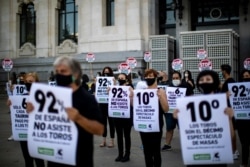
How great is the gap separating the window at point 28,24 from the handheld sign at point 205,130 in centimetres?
2686

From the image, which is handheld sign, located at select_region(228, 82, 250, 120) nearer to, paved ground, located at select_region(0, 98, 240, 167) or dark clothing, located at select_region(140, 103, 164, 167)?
paved ground, located at select_region(0, 98, 240, 167)

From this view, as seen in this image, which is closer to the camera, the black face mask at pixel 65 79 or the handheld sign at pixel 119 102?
the black face mask at pixel 65 79

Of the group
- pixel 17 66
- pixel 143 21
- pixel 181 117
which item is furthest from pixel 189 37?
pixel 181 117

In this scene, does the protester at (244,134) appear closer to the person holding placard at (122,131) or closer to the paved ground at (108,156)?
the paved ground at (108,156)

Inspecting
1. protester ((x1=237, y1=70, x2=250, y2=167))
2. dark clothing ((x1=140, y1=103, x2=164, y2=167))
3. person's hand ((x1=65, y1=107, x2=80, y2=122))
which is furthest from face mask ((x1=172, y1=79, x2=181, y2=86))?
person's hand ((x1=65, y1=107, x2=80, y2=122))

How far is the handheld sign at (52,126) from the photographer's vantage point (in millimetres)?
3732

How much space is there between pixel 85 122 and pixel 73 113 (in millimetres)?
166

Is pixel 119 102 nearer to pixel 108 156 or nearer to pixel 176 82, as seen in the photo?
pixel 108 156

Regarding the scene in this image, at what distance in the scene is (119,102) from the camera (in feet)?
29.4

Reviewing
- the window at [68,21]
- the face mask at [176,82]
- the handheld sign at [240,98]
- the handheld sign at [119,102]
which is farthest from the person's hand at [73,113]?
the window at [68,21]

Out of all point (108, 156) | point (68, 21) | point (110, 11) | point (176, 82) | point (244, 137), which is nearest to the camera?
point (244, 137)

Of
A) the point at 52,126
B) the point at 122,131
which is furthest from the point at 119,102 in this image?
the point at 52,126

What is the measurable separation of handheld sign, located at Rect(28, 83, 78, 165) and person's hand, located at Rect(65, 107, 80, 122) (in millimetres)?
62

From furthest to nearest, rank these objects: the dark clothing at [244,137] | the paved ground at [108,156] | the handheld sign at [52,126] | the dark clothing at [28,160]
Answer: the paved ground at [108,156] < the dark clothing at [244,137] < the dark clothing at [28,160] < the handheld sign at [52,126]
